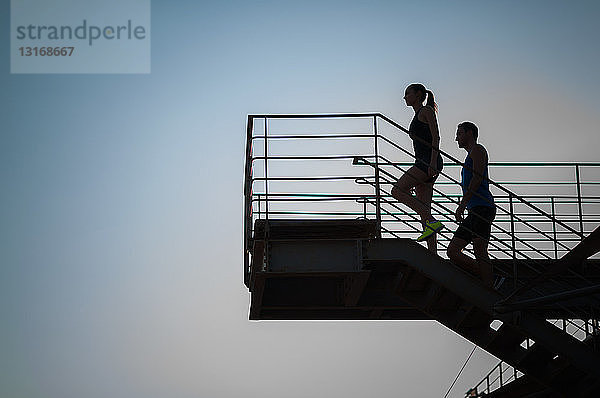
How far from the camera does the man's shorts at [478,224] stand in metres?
10.7

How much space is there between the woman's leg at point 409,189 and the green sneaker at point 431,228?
0.64ft

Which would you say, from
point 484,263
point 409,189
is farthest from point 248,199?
point 484,263

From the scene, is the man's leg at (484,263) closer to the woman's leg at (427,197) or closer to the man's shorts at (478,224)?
the man's shorts at (478,224)

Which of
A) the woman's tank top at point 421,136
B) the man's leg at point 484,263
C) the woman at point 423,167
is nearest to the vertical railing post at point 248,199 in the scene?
the woman at point 423,167

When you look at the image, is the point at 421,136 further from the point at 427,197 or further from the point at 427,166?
the point at 427,197

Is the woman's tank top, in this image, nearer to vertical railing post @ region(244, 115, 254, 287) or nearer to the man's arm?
the man's arm

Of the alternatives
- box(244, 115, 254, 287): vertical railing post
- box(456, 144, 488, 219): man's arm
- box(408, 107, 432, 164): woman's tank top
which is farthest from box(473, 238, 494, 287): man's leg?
box(244, 115, 254, 287): vertical railing post

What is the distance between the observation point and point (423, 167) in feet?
35.8

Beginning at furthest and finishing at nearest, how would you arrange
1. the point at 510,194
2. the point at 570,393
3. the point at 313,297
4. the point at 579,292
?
the point at 313,297 < the point at 570,393 < the point at 510,194 < the point at 579,292

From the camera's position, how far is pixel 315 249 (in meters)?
10.8

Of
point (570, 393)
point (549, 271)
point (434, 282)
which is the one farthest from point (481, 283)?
point (570, 393)

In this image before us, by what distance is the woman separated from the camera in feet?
35.3

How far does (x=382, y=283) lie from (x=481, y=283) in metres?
1.73

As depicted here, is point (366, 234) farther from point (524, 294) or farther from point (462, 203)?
point (524, 294)
